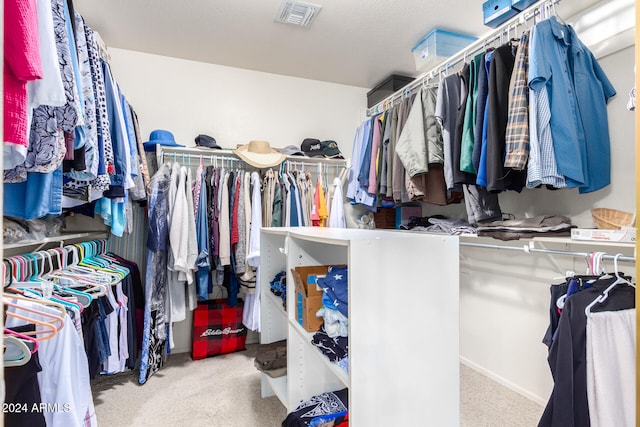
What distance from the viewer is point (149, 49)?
2.79 metres

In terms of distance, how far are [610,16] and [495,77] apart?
65cm

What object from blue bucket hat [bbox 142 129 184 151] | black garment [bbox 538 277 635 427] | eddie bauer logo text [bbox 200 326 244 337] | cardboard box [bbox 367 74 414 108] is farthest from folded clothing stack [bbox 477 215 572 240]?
blue bucket hat [bbox 142 129 184 151]

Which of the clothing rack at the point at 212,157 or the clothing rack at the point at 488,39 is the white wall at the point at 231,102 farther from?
the clothing rack at the point at 488,39

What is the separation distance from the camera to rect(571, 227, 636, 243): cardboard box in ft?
4.36

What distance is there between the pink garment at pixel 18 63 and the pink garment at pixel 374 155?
222cm

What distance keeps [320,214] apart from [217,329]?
126 cm

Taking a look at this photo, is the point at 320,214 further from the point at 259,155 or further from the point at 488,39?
the point at 488,39

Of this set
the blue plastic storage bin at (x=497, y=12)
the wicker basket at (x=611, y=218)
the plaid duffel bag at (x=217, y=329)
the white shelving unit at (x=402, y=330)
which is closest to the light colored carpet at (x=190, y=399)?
the plaid duffel bag at (x=217, y=329)

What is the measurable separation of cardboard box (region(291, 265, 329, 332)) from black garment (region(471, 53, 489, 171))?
965 mm

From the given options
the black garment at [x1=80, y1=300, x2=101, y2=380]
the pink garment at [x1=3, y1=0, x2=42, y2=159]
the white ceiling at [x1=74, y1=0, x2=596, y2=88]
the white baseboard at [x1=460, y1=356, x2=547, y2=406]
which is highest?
the white ceiling at [x1=74, y1=0, x2=596, y2=88]

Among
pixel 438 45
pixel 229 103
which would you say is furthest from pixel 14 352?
pixel 438 45

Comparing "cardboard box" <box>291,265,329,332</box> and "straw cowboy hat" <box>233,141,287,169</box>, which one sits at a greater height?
"straw cowboy hat" <box>233,141,287,169</box>

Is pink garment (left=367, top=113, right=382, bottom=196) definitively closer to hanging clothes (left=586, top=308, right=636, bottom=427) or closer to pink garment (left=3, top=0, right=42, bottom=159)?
hanging clothes (left=586, top=308, right=636, bottom=427)

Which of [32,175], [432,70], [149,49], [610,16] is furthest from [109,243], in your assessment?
[610,16]
